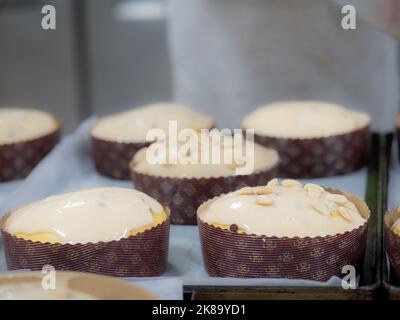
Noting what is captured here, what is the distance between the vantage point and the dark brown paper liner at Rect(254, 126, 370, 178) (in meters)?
1.75

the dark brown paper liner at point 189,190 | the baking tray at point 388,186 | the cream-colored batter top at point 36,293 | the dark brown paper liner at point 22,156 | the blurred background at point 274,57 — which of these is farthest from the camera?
the blurred background at point 274,57

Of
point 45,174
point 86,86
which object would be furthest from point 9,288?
point 86,86

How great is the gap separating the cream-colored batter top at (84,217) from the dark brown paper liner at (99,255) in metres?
0.01

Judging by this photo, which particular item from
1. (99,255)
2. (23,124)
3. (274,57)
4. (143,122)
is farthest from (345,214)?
(274,57)

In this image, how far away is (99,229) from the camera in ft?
3.82

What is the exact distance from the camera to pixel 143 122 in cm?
184

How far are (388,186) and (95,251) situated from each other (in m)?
0.69

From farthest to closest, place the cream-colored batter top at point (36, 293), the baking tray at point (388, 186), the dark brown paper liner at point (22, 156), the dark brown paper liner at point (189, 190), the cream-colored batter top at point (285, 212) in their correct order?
the dark brown paper liner at point (22, 156) → the dark brown paper liner at point (189, 190) → the cream-colored batter top at point (285, 212) → the baking tray at point (388, 186) → the cream-colored batter top at point (36, 293)

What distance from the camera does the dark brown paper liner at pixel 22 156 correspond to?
1.75 meters

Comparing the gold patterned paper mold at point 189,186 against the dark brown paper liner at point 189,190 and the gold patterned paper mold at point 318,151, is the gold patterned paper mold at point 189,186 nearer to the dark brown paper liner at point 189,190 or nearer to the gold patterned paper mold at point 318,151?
the dark brown paper liner at point 189,190

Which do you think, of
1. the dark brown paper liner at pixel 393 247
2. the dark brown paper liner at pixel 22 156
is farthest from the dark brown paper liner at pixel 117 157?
the dark brown paper liner at pixel 393 247

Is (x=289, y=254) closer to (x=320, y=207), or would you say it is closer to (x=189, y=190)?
(x=320, y=207)

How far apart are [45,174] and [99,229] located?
0.52 metres

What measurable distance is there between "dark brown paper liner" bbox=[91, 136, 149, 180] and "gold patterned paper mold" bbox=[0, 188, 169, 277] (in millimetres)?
544
